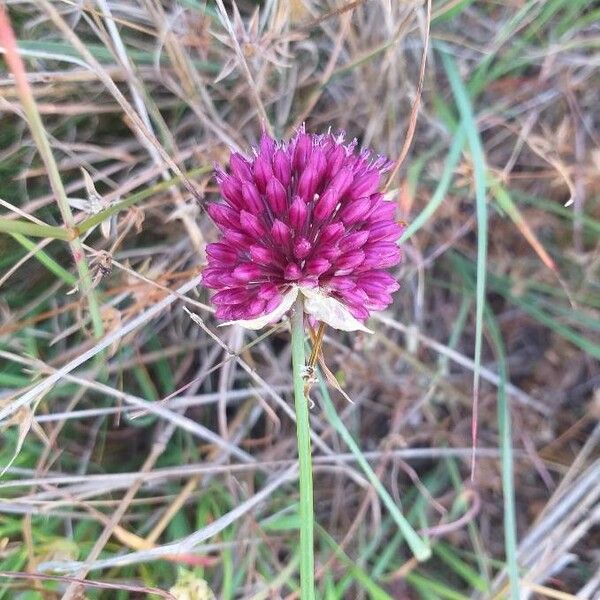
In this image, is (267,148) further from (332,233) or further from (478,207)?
(478,207)

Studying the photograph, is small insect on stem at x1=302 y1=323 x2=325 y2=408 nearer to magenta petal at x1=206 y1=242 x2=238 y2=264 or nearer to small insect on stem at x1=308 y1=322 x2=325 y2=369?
small insect on stem at x1=308 y1=322 x2=325 y2=369

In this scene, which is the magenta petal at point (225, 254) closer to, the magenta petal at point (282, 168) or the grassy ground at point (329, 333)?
the magenta petal at point (282, 168)

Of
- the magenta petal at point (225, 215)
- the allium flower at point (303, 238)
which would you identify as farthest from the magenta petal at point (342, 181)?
the magenta petal at point (225, 215)

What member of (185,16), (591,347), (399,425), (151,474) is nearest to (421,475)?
(399,425)

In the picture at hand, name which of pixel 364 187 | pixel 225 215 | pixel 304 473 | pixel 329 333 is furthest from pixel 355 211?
pixel 329 333

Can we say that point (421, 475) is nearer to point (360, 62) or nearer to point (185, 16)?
point (360, 62)

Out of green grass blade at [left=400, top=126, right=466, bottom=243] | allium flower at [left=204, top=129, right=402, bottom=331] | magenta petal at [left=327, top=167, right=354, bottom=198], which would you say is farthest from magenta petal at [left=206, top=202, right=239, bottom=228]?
green grass blade at [left=400, top=126, right=466, bottom=243]
